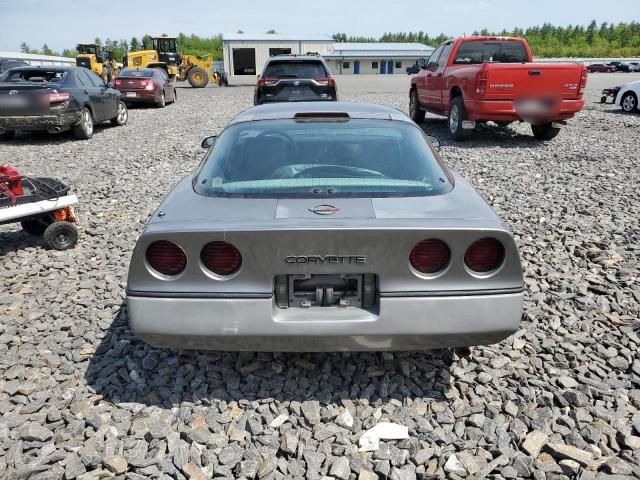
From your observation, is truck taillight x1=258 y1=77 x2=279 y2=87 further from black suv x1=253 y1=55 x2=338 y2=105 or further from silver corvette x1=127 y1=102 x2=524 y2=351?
silver corvette x1=127 y1=102 x2=524 y2=351

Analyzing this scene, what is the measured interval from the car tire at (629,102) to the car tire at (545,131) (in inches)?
232

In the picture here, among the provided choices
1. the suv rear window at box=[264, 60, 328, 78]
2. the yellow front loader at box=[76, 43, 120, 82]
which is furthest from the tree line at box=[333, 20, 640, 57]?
the suv rear window at box=[264, 60, 328, 78]

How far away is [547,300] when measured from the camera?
152 inches

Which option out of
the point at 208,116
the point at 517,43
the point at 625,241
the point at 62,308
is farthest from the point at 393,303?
the point at 208,116

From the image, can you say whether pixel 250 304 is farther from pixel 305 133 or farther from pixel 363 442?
pixel 305 133

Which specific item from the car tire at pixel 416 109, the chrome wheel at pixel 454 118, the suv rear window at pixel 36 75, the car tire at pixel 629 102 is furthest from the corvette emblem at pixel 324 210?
the car tire at pixel 629 102

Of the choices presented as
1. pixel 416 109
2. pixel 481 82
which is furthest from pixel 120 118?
pixel 481 82

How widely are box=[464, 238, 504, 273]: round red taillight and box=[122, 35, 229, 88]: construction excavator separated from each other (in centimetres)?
3151

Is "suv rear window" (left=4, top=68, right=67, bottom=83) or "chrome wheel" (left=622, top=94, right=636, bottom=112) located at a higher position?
"suv rear window" (left=4, top=68, right=67, bottom=83)

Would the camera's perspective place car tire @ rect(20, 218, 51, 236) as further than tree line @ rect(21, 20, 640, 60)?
No

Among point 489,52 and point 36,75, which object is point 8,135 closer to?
point 36,75

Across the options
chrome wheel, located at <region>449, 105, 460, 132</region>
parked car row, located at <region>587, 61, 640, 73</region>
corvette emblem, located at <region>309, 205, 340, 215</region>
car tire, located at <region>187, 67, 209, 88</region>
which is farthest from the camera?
parked car row, located at <region>587, 61, 640, 73</region>

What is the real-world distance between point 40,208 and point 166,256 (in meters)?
3.02

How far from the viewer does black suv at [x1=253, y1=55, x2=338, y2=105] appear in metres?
11.6
